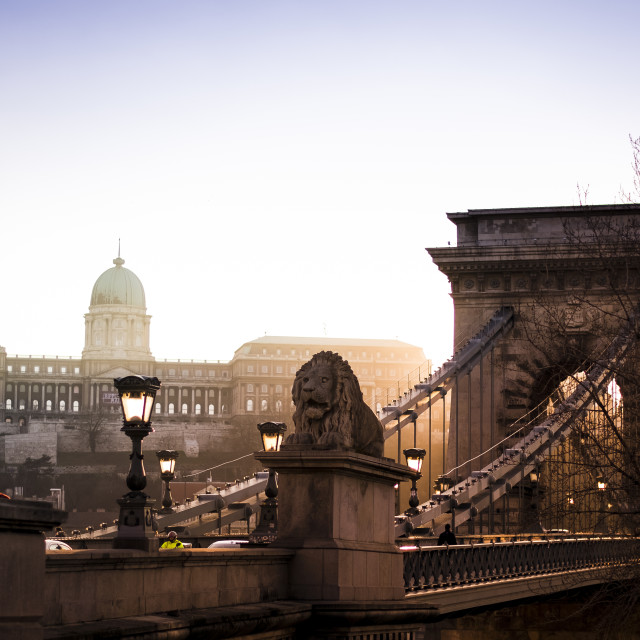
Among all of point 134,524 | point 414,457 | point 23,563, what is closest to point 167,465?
point 414,457

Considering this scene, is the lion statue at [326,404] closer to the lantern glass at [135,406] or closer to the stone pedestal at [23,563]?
the lantern glass at [135,406]

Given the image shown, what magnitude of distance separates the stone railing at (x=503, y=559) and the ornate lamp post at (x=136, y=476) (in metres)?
6.93

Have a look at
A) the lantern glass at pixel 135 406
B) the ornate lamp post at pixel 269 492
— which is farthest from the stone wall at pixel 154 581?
the ornate lamp post at pixel 269 492

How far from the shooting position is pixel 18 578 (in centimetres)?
894

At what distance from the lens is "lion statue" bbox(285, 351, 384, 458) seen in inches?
620

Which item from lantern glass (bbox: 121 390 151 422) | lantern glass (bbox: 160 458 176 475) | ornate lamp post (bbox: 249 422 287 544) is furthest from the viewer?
lantern glass (bbox: 160 458 176 475)

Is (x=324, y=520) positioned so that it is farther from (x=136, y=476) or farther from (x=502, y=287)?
(x=502, y=287)

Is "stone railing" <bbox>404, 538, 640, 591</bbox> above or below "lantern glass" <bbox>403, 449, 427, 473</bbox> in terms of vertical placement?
below

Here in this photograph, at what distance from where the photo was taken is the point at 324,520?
15500 mm

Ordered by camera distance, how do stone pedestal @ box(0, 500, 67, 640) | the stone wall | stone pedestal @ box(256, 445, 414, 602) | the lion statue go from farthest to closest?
the lion statue → stone pedestal @ box(256, 445, 414, 602) → the stone wall → stone pedestal @ box(0, 500, 67, 640)

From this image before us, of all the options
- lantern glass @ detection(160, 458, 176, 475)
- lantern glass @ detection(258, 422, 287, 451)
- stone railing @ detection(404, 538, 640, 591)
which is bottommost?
stone railing @ detection(404, 538, 640, 591)

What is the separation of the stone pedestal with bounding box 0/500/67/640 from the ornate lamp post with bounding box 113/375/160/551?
4.18 m

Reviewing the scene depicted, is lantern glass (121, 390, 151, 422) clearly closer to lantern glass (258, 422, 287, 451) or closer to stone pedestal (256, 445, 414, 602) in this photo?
stone pedestal (256, 445, 414, 602)

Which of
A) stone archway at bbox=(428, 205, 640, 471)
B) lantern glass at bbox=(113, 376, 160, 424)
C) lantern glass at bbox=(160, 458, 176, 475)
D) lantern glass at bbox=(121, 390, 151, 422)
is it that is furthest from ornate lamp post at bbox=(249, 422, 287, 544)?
stone archway at bbox=(428, 205, 640, 471)
